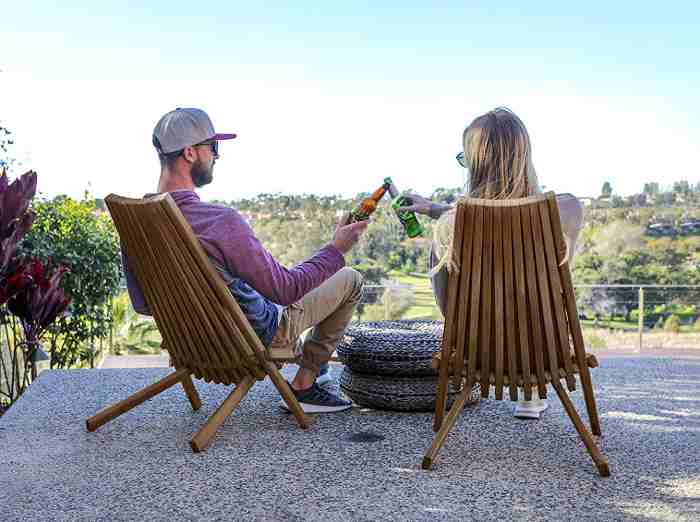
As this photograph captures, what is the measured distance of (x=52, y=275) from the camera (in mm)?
3863

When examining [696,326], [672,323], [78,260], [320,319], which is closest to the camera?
[320,319]

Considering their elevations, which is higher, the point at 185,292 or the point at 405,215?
the point at 405,215

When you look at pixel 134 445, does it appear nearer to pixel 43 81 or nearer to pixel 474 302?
pixel 474 302

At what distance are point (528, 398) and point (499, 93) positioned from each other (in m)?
23.0

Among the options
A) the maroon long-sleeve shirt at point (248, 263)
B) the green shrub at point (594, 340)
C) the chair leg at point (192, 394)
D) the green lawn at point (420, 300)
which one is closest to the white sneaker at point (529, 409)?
the maroon long-sleeve shirt at point (248, 263)

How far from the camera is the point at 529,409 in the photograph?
3.19m

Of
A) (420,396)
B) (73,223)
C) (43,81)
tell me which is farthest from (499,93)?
(420,396)

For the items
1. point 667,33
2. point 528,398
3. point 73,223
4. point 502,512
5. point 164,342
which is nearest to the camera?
point 502,512

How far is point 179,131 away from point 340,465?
1.27 metres

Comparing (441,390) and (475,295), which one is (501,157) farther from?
(441,390)

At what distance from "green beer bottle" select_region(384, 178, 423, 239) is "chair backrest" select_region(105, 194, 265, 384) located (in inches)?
27.2

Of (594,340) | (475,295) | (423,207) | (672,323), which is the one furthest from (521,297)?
(672,323)

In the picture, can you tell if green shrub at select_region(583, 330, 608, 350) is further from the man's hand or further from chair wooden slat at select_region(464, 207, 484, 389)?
chair wooden slat at select_region(464, 207, 484, 389)

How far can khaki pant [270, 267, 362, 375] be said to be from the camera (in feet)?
9.94
